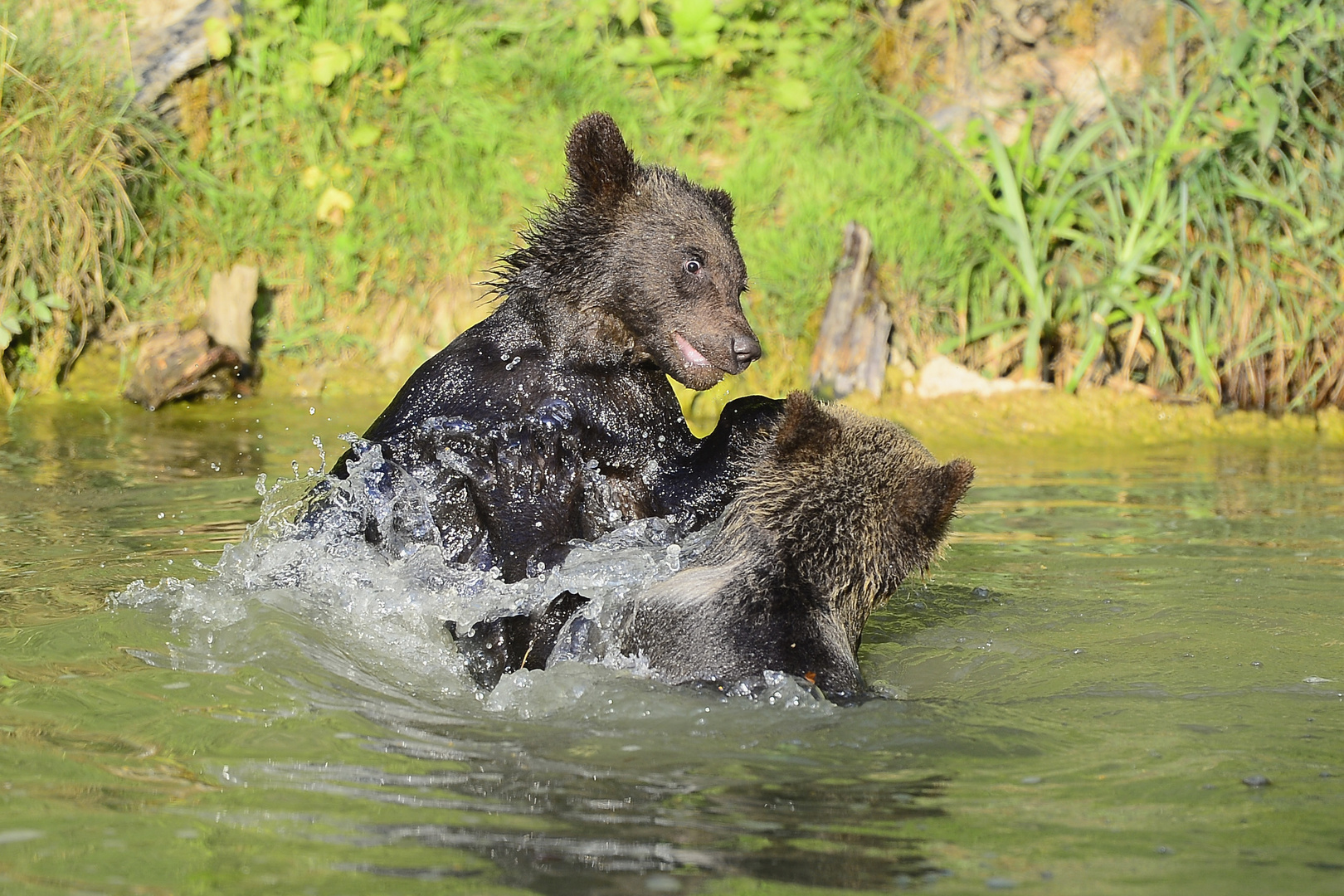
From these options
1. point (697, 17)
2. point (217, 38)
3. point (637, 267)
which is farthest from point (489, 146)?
point (637, 267)

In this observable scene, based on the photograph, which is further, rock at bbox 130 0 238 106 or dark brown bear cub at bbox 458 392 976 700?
rock at bbox 130 0 238 106

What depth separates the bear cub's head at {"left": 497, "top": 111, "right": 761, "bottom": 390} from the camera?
5250mm

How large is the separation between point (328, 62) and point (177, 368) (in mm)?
2623

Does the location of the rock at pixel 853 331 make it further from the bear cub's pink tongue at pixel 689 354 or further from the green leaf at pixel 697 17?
the bear cub's pink tongue at pixel 689 354

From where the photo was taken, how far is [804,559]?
443cm

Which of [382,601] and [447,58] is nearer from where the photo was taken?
[382,601]

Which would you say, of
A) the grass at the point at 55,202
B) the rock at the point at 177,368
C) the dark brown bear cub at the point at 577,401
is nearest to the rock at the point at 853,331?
the rock at the point at 177,368

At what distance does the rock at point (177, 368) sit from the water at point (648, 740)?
2.98 metres

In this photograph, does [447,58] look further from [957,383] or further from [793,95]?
[957,383]

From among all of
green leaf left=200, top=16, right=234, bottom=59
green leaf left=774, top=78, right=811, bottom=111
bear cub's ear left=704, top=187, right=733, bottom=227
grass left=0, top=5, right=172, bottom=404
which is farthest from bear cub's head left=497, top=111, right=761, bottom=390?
green leaf left=200, top=16, right=234, bottom=59

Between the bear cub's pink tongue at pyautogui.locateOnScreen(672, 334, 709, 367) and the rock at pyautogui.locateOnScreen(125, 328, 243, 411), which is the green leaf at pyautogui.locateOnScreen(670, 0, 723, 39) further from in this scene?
the bear cub's pink tongue at pyautogui.locateOnScreen(672, 334, 709, 367)

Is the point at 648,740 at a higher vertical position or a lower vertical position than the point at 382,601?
lower

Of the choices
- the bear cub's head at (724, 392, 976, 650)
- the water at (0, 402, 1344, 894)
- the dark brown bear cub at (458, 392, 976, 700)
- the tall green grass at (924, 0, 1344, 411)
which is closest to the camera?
the water at (0, 402, 1344, 894)

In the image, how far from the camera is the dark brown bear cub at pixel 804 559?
427 cm
